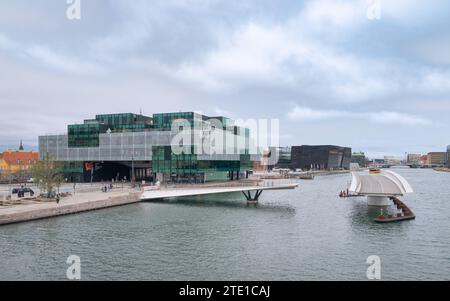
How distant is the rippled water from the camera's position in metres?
30.4

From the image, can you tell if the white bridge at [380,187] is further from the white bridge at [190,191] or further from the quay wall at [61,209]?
the quay wall at [61,209]

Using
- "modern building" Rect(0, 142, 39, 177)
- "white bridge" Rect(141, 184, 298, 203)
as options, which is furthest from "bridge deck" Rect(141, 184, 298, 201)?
"modern building" Rect(0, 142, 39, 177)

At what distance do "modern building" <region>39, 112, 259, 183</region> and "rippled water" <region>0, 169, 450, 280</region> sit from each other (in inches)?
1583

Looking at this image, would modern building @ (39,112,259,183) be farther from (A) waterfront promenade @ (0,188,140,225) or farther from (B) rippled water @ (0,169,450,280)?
(B) rippled water @ (0,169,450,280)

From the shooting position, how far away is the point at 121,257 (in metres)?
34.4

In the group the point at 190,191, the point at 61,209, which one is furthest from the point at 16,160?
the point at 61,209

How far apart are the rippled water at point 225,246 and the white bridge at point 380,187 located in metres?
9.13

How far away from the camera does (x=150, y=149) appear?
103 m

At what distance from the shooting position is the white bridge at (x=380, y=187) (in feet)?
228

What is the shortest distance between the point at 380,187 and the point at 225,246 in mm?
47517

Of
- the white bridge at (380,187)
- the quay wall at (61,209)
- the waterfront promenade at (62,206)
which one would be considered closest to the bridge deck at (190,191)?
the waterfront promenade at (62,206)

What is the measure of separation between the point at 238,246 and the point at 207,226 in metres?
→ 12.5

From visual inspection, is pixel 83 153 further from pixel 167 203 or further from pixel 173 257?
pixel 173 257
